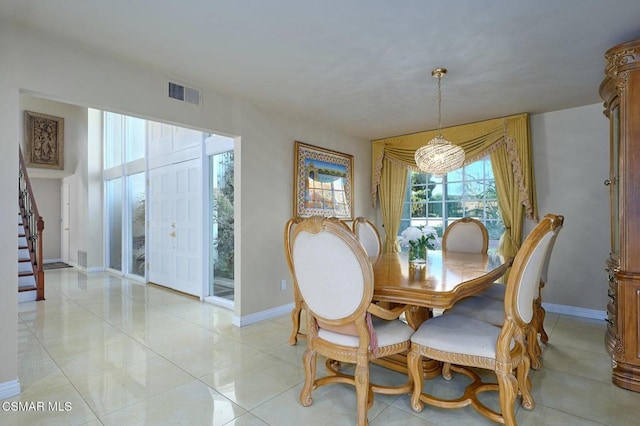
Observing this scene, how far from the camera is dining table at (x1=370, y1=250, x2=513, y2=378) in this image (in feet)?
5.48

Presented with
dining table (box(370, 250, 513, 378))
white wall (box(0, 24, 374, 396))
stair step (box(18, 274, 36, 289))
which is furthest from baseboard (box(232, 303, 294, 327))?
stair step (box(18, 274, 36, 289))

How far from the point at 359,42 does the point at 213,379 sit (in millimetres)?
2622

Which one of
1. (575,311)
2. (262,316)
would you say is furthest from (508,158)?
(262,316)

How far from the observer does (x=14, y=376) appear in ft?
6.81

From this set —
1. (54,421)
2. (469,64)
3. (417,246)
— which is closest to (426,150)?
(469,64)

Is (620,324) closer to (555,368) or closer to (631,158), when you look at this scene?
(555,368)

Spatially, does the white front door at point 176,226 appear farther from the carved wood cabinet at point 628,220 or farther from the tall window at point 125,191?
the carved wood cabinet at point 628,220

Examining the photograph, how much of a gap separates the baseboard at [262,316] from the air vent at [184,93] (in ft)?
7.32

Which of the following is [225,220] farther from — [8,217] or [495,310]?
[495,310]

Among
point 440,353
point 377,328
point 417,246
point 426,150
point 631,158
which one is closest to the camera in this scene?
point 440,353

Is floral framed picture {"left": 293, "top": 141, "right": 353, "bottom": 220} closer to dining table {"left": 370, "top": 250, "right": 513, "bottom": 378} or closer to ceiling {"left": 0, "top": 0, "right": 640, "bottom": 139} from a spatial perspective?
ceiling {"left": 0, "top": 0, "right": 640, "bottom": 139}

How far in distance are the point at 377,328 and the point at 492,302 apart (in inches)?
48.0

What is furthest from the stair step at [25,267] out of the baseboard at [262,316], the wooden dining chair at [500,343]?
the wooden dining chair at [500,343]

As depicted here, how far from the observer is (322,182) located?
14.8 ft
